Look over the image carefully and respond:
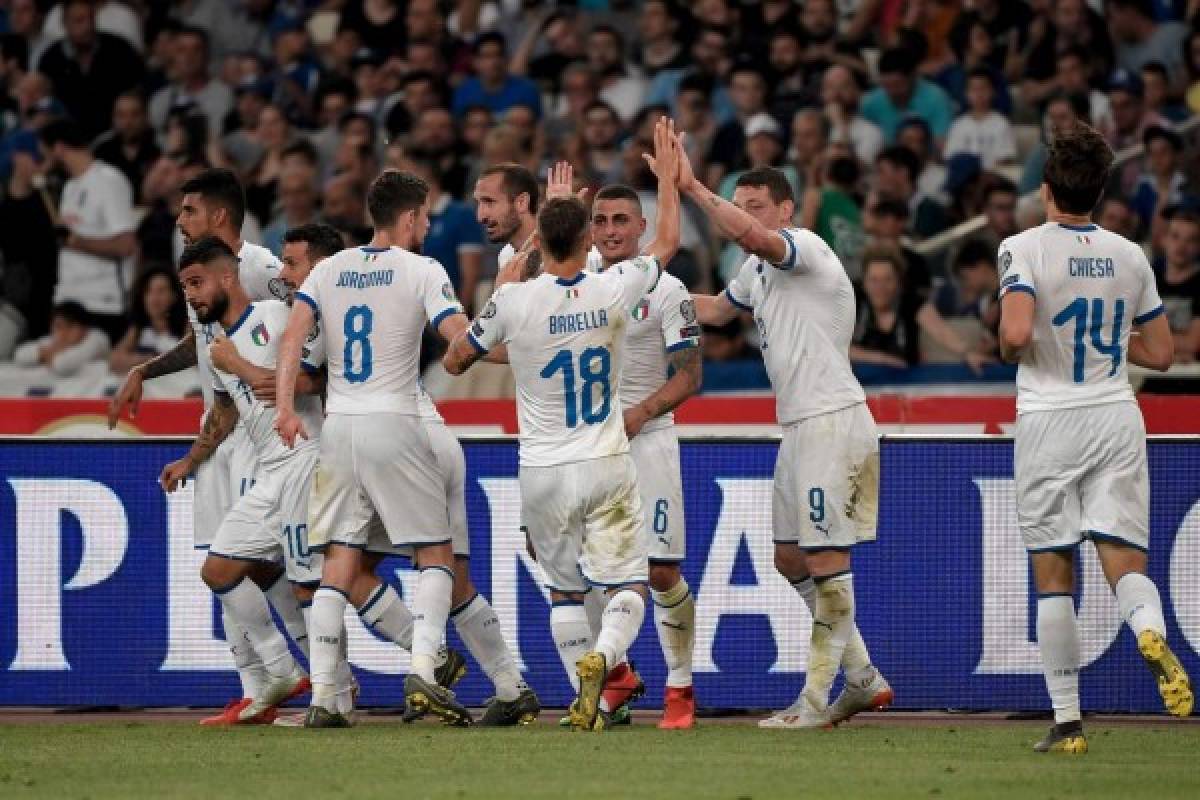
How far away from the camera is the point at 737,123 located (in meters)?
18.8

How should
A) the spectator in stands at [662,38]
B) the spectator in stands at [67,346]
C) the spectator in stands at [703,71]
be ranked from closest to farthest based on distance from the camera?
the spectator in stands at [67,346], the spectator in stands at [703,71], the spectator in stands at [662,38]

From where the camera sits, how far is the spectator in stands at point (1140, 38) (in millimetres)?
19125

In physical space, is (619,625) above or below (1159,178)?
below

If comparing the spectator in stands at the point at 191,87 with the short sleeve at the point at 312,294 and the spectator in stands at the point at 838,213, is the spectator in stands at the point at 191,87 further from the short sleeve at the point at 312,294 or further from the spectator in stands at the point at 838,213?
the short sleeve at the point at 312,294

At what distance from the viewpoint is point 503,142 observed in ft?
56.2

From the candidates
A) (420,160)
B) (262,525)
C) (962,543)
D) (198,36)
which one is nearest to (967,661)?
(962,543)

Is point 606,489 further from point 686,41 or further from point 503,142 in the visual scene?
point 686,41

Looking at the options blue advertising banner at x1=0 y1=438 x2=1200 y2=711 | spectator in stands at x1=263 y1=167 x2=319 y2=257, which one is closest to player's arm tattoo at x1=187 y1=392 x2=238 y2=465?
blue advertising banner at x1=0 y1=438 x2=1200 y2=711

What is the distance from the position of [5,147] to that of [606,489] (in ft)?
39.8

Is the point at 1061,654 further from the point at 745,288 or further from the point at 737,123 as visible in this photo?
the point at 737,123

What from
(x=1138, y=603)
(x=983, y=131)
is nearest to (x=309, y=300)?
(x=1138, y=603)

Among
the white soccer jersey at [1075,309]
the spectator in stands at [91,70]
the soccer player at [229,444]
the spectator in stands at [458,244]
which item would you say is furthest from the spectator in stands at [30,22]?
the white soccer jersey at [1075,309]

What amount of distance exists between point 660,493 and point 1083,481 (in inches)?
88.8

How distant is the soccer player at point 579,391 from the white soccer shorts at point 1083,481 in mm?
1832
